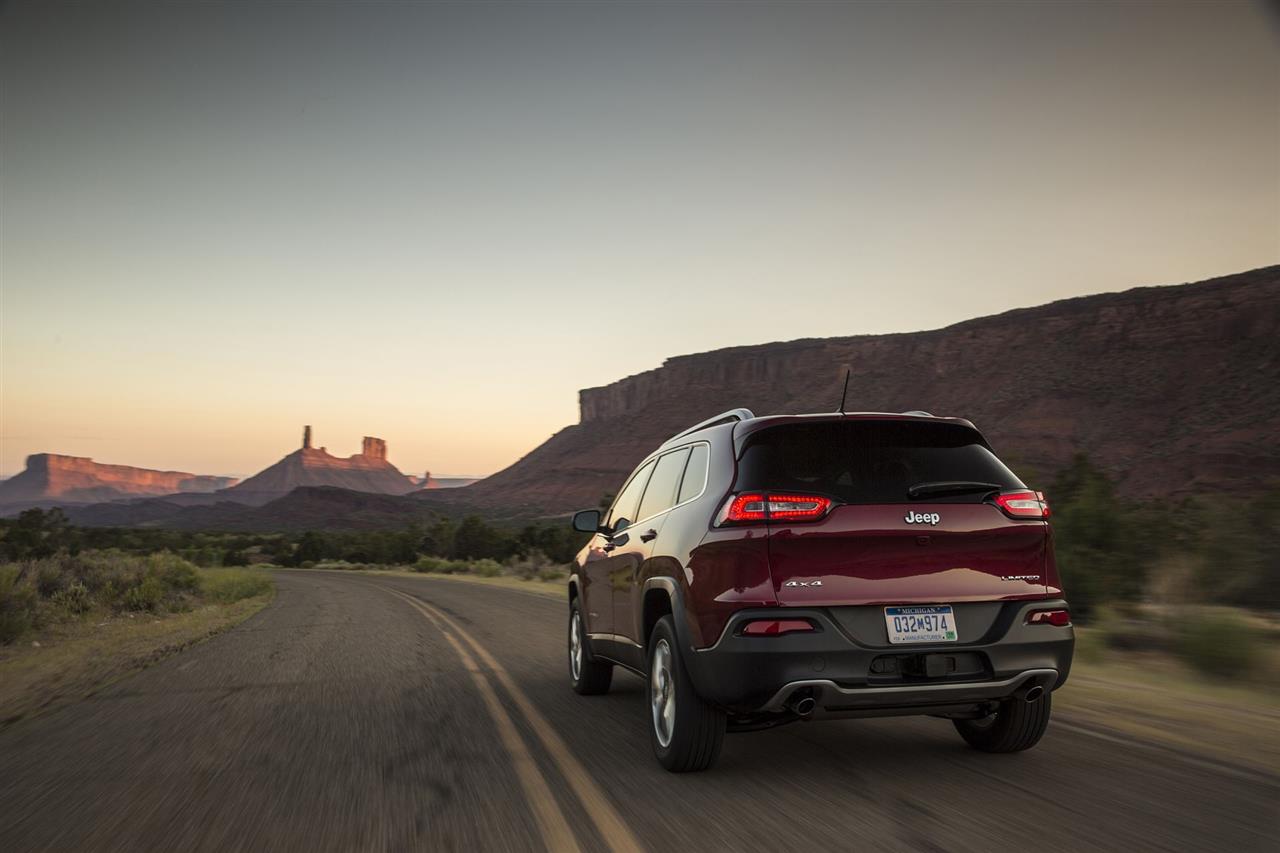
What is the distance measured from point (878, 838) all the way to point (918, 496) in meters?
1.61

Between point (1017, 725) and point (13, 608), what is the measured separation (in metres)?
14.5

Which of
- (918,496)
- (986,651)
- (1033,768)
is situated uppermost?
(918,496)

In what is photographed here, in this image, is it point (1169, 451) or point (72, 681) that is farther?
point (1169, 451)

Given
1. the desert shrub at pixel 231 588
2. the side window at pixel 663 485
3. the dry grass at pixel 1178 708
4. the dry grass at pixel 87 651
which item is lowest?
→ the dry grass at pixel 1178 708

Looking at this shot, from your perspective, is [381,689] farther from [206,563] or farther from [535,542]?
[206,563]

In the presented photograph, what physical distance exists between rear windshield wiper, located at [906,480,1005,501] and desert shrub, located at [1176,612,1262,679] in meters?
5.03

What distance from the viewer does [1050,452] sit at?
59.2 m

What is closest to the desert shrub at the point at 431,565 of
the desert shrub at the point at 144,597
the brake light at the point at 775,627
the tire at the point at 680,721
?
the desert shrub at the point at 144,597

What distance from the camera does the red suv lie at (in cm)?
455

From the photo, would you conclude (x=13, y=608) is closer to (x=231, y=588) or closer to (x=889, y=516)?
(x=231, y=588)

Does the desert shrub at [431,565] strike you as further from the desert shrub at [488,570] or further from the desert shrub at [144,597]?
the desert shrub at [144,597]

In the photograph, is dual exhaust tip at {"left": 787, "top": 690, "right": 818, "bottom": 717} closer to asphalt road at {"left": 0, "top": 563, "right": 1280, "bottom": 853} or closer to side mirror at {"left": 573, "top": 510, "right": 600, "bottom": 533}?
asphalt road at {"left": 0, "top": 563, "right": 1280, "bottom": 853}

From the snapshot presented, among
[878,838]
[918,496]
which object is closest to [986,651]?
[918,496]

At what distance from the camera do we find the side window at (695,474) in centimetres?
546
